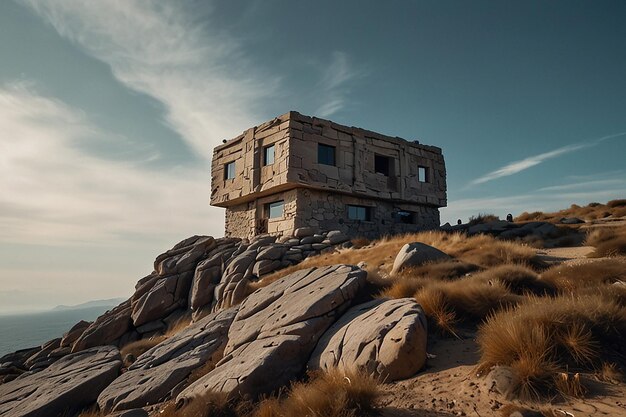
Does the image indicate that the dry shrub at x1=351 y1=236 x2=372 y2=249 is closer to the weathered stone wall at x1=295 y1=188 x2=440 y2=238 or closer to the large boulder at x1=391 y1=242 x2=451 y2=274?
the weathered stone wall at x1=295 y1=188 x2=440 y2=238

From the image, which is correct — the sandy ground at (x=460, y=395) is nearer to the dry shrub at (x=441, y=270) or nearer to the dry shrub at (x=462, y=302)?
the dry shrub at (x=462, y=302)

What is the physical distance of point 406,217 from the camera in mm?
22969

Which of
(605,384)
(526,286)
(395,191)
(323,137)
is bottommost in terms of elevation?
(605,384)

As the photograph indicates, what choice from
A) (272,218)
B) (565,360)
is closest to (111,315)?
(272,218)

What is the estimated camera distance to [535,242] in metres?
13.1

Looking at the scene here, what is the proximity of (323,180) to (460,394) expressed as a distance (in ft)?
49.4

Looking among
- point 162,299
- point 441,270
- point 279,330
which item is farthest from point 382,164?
point 279,330

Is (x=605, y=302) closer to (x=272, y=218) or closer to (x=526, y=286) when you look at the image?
(x=526, y=286)

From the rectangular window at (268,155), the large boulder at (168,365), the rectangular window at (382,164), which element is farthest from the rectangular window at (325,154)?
the large boulder at (168,365)

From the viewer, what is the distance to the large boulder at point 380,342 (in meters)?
5.29

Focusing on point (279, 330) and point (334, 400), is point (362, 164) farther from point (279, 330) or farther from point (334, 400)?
point (334, 400)

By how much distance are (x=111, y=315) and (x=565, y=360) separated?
1741cm

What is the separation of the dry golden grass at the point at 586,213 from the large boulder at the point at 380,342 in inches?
614

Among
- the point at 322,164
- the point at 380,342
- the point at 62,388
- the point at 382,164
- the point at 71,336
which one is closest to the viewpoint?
the point at 380,342
